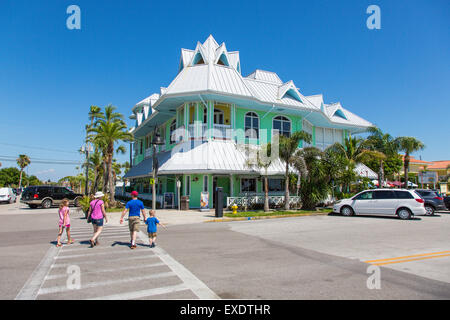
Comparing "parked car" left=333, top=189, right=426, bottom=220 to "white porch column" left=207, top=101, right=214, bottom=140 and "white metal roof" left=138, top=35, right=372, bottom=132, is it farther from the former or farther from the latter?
"white porch column" left=207, top=101, right=214, bottom=140

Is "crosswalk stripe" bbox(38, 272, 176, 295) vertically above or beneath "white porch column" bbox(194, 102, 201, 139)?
beneath

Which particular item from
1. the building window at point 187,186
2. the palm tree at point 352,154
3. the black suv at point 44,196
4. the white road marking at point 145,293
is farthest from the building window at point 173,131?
the white road marking at point 145,293

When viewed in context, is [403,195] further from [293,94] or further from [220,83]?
[220,83]

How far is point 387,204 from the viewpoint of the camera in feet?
54.0

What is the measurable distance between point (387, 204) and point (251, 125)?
1255cm

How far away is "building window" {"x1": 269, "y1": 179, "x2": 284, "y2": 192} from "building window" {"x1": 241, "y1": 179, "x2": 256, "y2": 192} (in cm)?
165

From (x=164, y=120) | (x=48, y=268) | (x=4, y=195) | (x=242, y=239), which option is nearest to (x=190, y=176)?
(x=164, y=120)

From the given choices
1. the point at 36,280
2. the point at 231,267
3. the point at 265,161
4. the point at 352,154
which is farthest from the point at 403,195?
the point at 36,280

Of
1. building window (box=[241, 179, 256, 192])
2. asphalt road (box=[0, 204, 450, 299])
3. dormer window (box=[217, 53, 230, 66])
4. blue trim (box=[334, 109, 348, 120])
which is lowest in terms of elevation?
asphalt road (box=[0, 204, 450, 299])

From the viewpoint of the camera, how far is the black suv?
24188 millimetres

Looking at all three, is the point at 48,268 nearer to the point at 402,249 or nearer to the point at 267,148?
the point at 402,249

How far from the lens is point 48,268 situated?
6.21 meters

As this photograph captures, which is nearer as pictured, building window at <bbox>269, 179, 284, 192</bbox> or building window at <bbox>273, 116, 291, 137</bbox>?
building window at <bbox>269, 179, 284, 192</bbox>

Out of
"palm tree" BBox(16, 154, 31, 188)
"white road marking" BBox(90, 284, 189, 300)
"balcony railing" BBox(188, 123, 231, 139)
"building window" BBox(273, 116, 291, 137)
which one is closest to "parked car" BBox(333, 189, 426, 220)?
"building window" BBox(273, 116, 291, 137)
